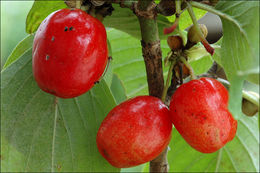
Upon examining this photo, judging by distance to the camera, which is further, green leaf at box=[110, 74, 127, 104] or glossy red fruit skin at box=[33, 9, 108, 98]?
green leaf at box=[110, 74, 127, 104]

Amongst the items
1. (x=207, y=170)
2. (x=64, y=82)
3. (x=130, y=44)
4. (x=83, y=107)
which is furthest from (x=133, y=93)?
(x=64, y=82)

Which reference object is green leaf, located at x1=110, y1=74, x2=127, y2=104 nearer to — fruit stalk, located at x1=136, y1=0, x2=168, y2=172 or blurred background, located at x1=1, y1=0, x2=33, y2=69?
fruit stalk, located at x1=136, y1=0, x2=168, y2=172

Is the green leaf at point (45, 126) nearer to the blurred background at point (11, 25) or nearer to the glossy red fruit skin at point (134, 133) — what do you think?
the glossy red fruit skin at point (134, 133)

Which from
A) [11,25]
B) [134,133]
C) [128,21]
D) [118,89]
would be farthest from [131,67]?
[11,25]

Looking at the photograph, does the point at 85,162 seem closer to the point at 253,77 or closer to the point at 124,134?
the point at 124,134

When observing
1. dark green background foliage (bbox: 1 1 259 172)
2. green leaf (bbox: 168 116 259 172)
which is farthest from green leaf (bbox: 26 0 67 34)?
green leaf (bbox: 168 116 259 172)

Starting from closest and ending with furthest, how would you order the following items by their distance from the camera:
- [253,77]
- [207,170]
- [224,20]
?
[253,77], [224,20], [207,170]
